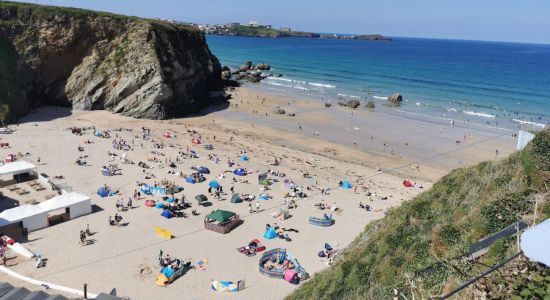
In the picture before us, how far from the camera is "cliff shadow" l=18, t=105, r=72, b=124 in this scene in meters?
40.2

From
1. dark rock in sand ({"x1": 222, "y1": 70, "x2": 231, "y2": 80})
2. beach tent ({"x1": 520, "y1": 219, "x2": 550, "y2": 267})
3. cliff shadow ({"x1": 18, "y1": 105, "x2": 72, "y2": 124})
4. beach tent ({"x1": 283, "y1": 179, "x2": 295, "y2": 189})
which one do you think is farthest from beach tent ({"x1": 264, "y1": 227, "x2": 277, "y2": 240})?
dark rock in sand ({"x1": 222, "y1": 70, "x2": 231, "y2": 80})

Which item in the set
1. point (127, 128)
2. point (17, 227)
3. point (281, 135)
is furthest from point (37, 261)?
point (281, 135)

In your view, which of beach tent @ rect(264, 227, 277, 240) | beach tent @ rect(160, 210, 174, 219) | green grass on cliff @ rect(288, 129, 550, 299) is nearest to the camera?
green grass on cliff @ rect(288, 129, 550, 299)

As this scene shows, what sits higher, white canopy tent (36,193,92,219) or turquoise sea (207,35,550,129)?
turquoise sea (207,35,550,129)

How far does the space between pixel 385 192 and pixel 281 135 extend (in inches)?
621

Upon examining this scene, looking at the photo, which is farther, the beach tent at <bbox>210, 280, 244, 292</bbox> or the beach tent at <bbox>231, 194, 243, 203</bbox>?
the beach tent at <bbox>231, 194, 243, 203</bbox>

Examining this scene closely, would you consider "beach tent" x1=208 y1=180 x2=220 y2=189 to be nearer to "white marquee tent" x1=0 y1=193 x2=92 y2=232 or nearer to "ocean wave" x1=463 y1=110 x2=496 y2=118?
"white marquee tent" x1=0 y1=193 x2=92 y2=232

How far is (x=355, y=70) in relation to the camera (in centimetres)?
8912

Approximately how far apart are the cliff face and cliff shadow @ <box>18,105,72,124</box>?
0.92 metres

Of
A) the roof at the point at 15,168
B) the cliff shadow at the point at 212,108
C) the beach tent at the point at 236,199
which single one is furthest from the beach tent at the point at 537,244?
the cliff shadow at the point at 212,108

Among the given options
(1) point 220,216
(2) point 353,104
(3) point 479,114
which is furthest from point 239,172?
(3) point 479,114

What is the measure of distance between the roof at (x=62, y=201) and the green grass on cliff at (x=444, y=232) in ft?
49.4

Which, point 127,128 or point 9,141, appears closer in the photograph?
point 9,141

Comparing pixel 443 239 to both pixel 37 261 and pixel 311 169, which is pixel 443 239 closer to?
pixel 37 261
